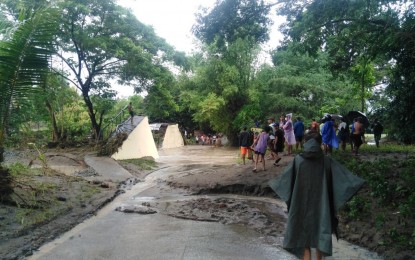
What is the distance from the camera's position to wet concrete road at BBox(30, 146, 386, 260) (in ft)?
17.6

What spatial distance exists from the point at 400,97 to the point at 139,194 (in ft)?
26.2

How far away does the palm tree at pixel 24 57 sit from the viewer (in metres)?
6.66

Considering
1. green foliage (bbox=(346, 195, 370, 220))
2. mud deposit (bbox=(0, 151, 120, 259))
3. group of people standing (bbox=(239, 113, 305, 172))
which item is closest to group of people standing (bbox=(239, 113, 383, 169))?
group of people standing (bbox=(239, 113, 305, 172))

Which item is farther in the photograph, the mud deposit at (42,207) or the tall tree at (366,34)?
the tall tree at (366,34)

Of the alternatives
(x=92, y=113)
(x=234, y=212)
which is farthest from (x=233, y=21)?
(x=92, y=113)

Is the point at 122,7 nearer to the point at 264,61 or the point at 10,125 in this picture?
the point at 10,125

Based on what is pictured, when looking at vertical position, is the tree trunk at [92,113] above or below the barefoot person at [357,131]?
above

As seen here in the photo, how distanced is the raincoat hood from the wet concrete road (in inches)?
66.4

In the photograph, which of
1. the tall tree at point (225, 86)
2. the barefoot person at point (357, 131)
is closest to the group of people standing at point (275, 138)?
the barefoot person at point (357, 131)

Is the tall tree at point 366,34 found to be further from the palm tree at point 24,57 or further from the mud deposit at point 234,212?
the palm tree at point 24,57

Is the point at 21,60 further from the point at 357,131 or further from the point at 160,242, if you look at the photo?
the point at 357,131

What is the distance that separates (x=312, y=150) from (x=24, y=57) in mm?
5449

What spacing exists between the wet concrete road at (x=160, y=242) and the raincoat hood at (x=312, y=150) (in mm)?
1686

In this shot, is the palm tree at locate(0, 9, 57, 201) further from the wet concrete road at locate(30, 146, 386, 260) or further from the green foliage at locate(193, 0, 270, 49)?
the green foliage at locate(193, 0, 270, 49)
